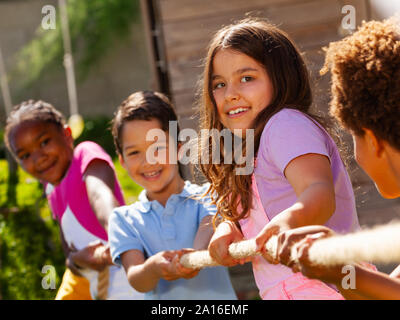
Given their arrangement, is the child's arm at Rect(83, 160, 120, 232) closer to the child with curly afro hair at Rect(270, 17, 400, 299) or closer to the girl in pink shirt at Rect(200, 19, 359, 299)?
the girl in pink shirt at Rect(200, 19, 359, 299)

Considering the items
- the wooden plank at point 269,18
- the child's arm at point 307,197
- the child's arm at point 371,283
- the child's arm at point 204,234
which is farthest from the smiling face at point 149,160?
the wooden plank at point 269,18

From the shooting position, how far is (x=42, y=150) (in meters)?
2.68

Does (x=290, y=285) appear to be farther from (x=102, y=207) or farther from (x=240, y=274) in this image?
(x=240, y=274)

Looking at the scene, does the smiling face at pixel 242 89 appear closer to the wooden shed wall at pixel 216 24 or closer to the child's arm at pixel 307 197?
the child's arm at pixel 307 197

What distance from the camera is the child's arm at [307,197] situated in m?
1.30

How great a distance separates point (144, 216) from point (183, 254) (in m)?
0.37

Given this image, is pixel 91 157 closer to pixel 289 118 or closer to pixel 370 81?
pixel 289 118

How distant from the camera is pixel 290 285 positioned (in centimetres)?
158

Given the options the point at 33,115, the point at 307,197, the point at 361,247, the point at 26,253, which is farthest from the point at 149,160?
the point at 26,253

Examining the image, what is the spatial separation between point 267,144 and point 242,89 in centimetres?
→ 21

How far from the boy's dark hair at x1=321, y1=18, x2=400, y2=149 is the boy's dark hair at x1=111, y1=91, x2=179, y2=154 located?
90 cm

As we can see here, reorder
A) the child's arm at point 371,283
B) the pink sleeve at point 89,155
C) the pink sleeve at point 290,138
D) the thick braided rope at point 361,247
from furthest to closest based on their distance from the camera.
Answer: the pink sleeve at point 89,155 → the pink sleeve at point 290,138 → the child's arm at point 371,283 → the thick braided rope at point 361,247

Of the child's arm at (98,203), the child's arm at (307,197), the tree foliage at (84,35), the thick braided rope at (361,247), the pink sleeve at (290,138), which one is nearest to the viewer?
the thick braided rope at (361,247)
